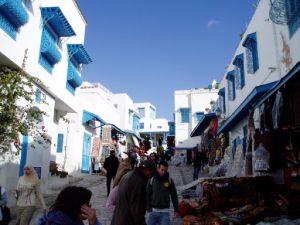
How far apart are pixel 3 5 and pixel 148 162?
6994 mm

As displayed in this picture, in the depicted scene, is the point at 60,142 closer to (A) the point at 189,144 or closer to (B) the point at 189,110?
(A) the point at 189,144

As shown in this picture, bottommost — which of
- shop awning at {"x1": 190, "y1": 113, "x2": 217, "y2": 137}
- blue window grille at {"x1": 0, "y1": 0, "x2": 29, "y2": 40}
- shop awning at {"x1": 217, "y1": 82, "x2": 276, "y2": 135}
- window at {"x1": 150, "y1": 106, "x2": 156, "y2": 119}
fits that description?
shop awning at {"x1": 217, "y1": 82, "x2": 276, "y2": 135}

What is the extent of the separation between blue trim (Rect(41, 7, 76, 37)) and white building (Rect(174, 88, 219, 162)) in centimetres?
2396

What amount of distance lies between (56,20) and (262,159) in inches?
368

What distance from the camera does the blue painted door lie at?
19375mm

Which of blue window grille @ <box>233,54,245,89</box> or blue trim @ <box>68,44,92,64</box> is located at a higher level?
blue trim @ <box>68,44,92,64</box>

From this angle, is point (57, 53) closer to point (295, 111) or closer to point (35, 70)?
point (35, 70)

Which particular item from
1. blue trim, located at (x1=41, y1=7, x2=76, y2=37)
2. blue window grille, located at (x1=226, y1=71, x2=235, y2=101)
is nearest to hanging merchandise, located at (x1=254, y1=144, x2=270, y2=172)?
blue trim, located at (x1=41, y1=7, x2=76, y2=37)

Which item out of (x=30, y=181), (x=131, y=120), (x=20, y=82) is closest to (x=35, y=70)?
(x=20, y=82)

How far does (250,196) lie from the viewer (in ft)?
26.5

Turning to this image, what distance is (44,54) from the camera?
1188cm

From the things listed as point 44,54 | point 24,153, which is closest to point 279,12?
point 44,54

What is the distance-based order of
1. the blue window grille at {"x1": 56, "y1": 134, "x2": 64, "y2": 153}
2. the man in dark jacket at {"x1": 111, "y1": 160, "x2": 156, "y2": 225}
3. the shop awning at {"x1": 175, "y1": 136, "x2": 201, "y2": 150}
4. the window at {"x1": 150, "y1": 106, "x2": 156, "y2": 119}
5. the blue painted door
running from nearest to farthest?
the man in dark jacket at {"x1": 111, "y1": 160, "x2": 156, "y2": 225}, the blue window grille at {"x1": 56, "y1": 134, "x2": 64, "y2": 153}, the blue painted door, the shop awning at {"x1": 175, "y1": 136, "x2": 201, "y2": 150}, the window at {"x1": 150, "y1": 106, "x2": 156, "y2": 119}

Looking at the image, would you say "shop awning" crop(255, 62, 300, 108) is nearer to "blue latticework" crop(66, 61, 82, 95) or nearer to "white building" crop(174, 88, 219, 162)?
"blue latticework" crop(66, 61, 82, 95)
